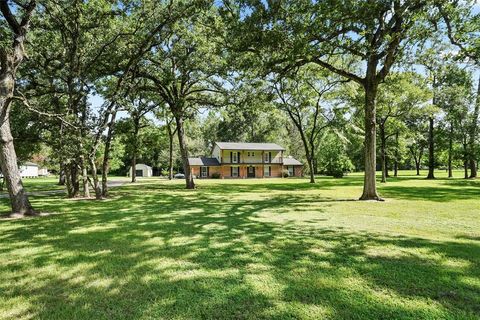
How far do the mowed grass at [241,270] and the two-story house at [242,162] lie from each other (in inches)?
1447

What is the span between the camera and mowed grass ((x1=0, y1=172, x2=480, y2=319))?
317 cm

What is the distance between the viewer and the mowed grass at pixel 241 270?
3174 mm

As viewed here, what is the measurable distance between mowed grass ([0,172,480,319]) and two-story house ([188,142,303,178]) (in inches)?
1447

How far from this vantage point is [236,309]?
3145 millimetres

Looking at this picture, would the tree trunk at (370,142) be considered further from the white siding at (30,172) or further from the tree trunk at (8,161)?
the white siding at (30,172)

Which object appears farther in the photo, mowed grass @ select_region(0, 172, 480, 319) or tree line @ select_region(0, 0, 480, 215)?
tree line @ select_region(0, 0, 480, 215)

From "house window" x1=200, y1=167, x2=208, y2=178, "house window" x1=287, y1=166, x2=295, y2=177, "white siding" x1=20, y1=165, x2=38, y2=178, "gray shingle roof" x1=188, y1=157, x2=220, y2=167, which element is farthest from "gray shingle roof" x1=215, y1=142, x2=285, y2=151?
"white siding" x1=20, y1=165, x2=38, y2=178

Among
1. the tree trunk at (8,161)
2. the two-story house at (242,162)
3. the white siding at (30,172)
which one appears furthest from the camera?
the white siding at (30,172)

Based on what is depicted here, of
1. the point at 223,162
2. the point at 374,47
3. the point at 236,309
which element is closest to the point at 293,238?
the point at 236,309

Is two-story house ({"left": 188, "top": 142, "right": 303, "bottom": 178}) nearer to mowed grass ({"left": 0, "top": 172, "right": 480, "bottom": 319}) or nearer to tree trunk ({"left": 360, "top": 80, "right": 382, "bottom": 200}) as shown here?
tree trunk ({"left": 360, "top": 80, "right": 382, "bottom": 200})

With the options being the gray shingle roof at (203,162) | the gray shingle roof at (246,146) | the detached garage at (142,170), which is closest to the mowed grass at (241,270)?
the gray shingle roof at (246,146)

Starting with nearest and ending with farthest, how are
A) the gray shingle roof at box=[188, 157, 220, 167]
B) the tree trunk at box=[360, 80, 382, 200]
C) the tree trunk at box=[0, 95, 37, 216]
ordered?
the tree trunk at box=[0, 95, 37, 216] < the tree trunk at box=[360, 80, 382, 200] < the gray shingle roof at box=[188, 157, 220, 167]

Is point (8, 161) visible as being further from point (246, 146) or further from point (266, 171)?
point (266, 171)

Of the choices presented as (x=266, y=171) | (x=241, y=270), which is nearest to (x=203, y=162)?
(x=266, y=171)
